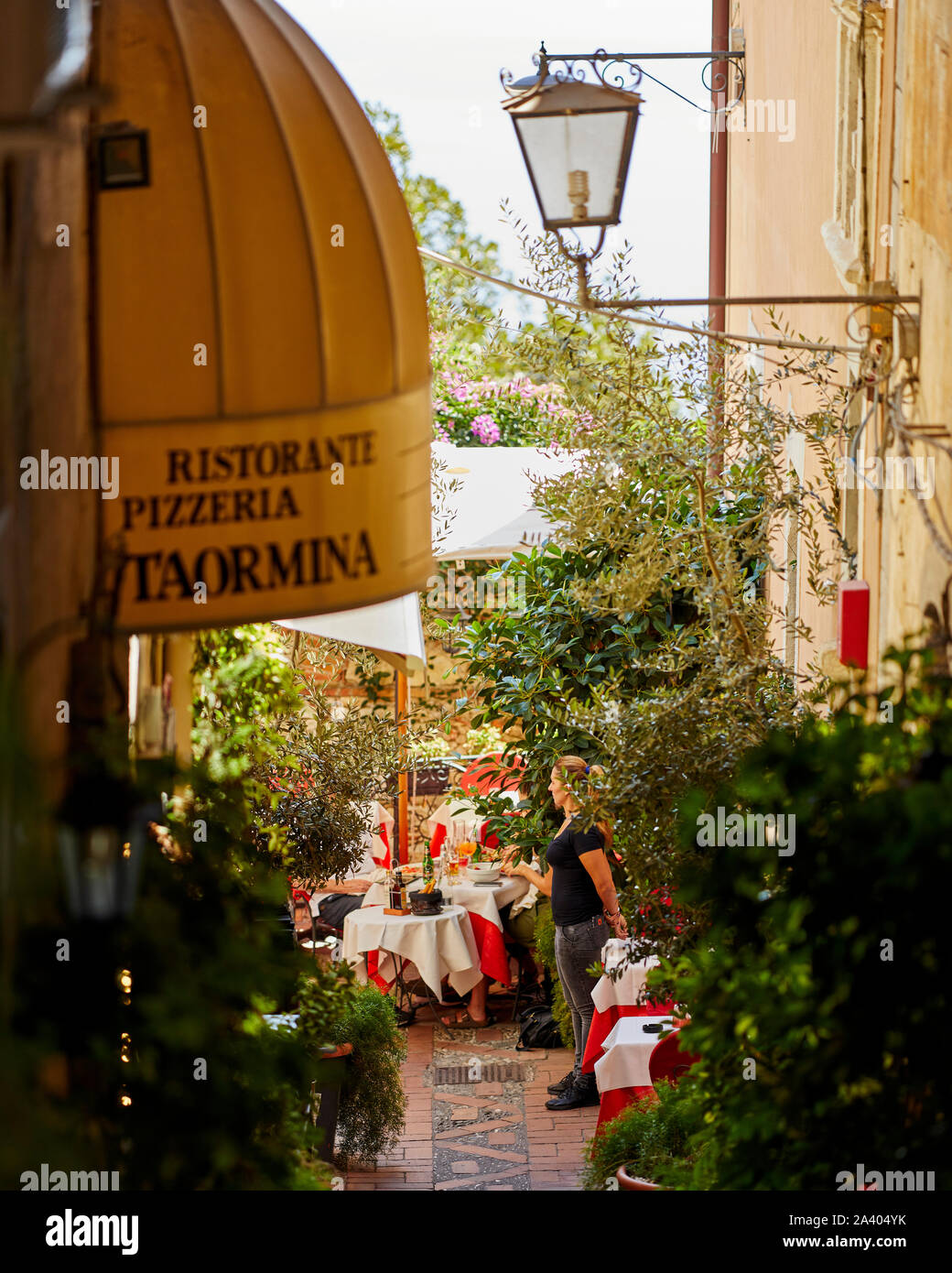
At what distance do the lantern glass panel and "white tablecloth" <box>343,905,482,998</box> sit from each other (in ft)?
16.9

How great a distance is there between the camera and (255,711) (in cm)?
455

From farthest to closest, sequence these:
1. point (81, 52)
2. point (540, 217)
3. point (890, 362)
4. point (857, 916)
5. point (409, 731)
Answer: point (409, 731)
point (540, 217)
point (890, 362)
point (857, 916)
point (81, 52)

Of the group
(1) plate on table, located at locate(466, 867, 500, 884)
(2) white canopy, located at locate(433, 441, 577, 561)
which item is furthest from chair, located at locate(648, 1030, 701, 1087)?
(2) white canopy, located at locate(433, 441, 577, 561)

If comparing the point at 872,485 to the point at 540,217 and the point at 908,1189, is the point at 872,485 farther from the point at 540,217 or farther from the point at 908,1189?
the point at 908,1189

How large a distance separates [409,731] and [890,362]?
3772mm

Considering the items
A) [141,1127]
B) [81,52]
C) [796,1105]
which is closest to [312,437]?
[81,52]

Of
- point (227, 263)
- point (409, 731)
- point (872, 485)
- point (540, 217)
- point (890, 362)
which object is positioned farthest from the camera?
point (409, 731)

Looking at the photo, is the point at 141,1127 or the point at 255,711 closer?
the point at 141,1127

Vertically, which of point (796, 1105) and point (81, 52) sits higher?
point (81, 52)

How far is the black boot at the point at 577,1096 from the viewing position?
716 cm
